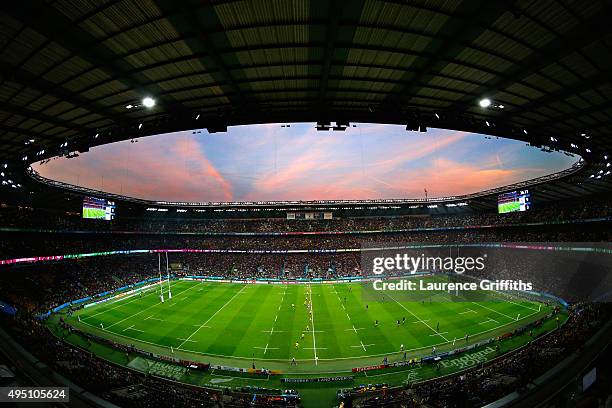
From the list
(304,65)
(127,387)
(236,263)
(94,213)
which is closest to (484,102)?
(304,65)

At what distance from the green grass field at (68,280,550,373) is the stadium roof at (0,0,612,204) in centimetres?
1875

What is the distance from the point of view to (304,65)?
10820mm

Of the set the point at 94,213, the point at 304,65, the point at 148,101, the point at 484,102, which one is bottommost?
the point at 94,213

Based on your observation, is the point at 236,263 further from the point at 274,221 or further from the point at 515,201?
the point at 515,201

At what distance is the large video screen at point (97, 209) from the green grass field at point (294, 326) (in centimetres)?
1453

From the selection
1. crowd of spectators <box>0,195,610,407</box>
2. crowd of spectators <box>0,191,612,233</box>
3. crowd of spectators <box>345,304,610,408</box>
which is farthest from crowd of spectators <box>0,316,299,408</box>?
crowd of spectators <box>0,191,612,233</box>

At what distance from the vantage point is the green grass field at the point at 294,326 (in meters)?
24.4

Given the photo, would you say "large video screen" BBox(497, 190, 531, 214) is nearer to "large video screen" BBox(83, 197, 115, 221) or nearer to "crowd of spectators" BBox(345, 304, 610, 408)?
"crowd of spectators" BBox(345, 304, 610, 408)

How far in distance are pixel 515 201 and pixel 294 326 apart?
38.1m

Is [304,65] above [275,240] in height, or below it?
above

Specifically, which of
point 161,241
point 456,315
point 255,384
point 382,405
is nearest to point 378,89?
point 382,405

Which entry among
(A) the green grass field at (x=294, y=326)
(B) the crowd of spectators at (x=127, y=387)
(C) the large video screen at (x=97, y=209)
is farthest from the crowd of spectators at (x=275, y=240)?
(B) the crowd of spectators at (x=127, y=387)

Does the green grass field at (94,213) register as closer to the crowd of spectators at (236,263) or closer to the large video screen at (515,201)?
the crowd of spectators at (236,263)

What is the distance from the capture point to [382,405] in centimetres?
1432
